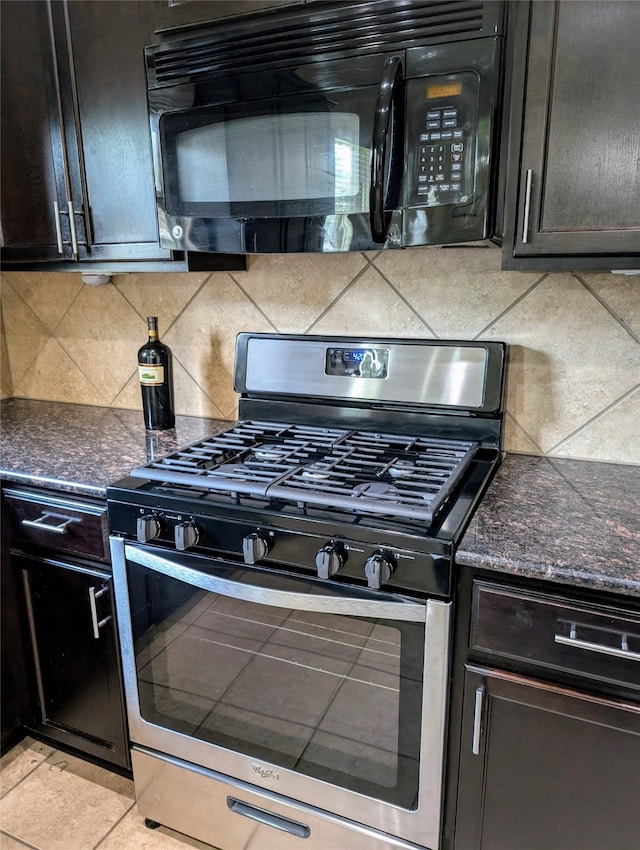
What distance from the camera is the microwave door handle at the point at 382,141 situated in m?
1.12

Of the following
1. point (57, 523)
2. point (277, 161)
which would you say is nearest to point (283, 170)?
point (277, 161)

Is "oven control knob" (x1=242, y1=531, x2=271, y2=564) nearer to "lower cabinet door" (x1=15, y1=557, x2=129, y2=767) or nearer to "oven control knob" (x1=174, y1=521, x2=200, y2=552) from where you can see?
"oven control knob" (x1=174, y1=521, x2=200, y2=552)

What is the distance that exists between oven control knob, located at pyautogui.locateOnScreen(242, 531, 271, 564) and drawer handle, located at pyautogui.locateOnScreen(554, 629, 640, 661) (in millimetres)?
544

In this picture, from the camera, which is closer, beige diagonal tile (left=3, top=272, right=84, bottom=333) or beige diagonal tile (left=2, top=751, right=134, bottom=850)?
beige diagonal tile (left=2, top=751, right=134, bottom=850)

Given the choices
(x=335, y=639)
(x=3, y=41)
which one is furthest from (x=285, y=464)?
(x=3, y=41)

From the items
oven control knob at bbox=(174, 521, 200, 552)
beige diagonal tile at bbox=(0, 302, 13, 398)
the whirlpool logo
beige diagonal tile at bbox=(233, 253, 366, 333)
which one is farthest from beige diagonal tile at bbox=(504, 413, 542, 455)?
beige diagonal tile at bbox=(0, 302, 13, 398)

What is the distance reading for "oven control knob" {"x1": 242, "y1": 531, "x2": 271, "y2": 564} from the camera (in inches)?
45.9

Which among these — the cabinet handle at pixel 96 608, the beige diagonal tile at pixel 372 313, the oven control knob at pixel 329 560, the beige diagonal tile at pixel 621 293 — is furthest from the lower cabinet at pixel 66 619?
the beige diagonal tile at pixel 621 293

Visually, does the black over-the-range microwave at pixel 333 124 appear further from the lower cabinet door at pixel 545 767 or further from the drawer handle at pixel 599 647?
the lower cabinet door at pixel 545 767

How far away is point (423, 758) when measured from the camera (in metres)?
1.15

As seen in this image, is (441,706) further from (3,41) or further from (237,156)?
(3,41)

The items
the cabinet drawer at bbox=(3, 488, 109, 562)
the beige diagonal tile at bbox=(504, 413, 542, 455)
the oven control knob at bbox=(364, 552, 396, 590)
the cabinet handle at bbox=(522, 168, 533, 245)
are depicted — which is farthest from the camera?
the beige diagonal tile at bbox=(504, 413, 542, 455)

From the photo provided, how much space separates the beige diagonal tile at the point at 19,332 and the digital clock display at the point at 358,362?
3.75ft

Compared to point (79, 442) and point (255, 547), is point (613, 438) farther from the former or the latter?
point (79, 442)
